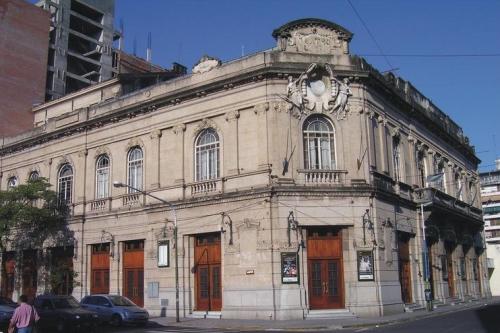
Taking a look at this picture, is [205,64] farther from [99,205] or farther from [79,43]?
[79,43]

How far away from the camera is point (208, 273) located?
29.9 m

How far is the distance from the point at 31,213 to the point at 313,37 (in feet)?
67.5

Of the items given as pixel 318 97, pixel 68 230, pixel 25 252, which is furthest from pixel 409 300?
pixel 25 252

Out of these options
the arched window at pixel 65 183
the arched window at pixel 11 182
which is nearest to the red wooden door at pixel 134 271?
the arched window at pixel 65 183

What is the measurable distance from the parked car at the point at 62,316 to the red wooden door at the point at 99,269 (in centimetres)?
1095

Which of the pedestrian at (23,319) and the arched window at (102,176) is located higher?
the arched window at (102,176)

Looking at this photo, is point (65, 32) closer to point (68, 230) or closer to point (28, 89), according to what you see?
point (28, 89)

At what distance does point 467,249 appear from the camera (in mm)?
44281

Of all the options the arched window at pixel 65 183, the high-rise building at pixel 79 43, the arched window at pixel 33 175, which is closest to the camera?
the arched window at pixel 65 183

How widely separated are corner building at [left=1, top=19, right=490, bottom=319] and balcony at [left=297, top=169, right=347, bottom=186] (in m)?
0.06

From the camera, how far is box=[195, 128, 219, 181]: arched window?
3097 centimetres

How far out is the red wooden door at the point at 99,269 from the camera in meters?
34.7

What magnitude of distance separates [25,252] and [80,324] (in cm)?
2028

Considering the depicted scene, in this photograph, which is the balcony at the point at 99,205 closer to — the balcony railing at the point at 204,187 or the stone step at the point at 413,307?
the balcony railing at the point at 204,187
